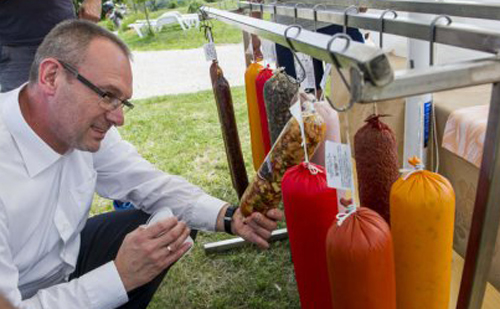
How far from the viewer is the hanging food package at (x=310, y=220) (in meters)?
1.01

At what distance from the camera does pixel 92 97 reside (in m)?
1.28

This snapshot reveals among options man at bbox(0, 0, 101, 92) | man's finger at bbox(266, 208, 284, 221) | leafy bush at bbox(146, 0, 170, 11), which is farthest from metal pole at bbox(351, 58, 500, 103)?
leafy bush at bbox(146, 0, 170, 11)

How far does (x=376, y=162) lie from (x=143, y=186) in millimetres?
1020

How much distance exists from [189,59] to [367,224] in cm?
721

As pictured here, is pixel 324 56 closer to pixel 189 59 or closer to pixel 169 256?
pixel 169 256

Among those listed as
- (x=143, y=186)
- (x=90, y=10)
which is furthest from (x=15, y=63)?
(x=143, y=186)

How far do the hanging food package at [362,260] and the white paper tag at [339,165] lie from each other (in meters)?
0.06

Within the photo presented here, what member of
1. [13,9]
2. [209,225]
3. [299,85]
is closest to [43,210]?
[209,225]

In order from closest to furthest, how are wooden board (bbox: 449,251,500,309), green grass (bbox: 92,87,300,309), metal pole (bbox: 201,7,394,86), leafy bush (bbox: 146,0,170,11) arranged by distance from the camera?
metal pole (bbox: 201,7,394,86)
wooden board (bbox: 449,251,500,309)
green grass (bbox: 92,87,300,309)
leafy bush (bbox: 146,0,170,11)

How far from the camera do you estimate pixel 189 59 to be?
25.2 feet

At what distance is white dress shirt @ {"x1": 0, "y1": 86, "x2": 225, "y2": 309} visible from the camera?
1274mm

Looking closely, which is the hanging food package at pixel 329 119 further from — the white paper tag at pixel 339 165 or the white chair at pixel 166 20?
the white chair at pixel 166 20

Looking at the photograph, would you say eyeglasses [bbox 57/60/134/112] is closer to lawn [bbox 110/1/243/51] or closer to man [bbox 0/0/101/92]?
man [bbox 0/0/101/92]

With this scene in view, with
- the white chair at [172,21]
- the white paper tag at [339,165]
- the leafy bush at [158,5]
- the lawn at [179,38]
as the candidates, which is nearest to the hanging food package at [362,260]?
the white paper tag at [339,165]
